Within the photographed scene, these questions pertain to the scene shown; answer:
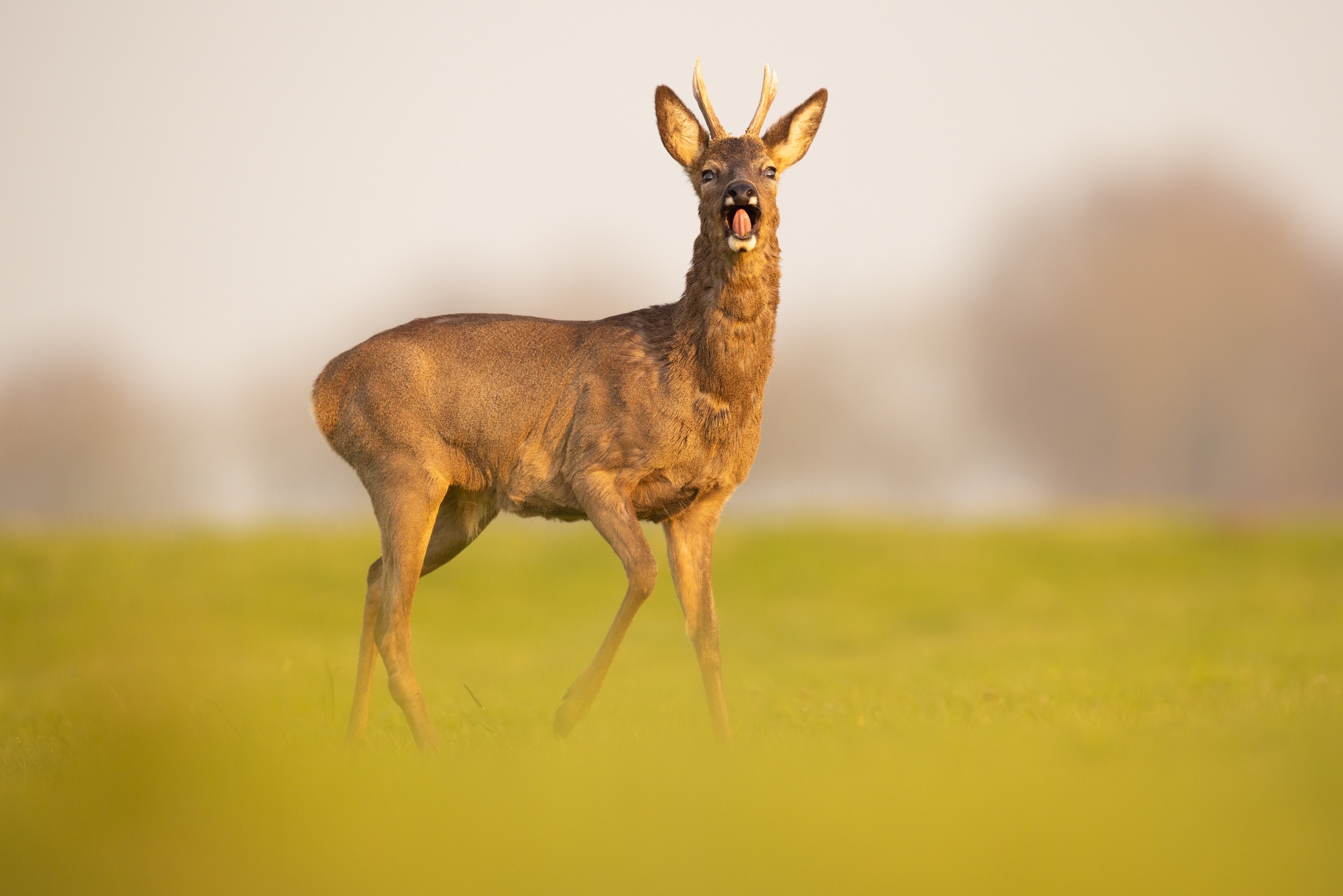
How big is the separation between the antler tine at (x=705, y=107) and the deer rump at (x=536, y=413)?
3.38 ft

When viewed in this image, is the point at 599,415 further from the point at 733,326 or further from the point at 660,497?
the point at 733,326

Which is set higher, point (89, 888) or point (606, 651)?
point (89, 888)

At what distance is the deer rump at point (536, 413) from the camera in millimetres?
7441

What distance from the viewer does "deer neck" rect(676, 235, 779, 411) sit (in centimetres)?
743

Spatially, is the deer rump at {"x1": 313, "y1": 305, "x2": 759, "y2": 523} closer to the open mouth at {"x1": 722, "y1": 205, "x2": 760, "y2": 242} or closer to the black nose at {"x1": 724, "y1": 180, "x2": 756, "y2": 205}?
the open mouth at {"x1": 722, "y1": 205, "x2": 760, "y2": 242}

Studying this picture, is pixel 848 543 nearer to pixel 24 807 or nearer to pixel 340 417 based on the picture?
pixel 340 417

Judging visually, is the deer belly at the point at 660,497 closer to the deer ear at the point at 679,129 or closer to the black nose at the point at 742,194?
the black nose at the point at 742,194

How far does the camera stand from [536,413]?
7.80m

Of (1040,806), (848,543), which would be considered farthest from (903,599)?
(1040,806)

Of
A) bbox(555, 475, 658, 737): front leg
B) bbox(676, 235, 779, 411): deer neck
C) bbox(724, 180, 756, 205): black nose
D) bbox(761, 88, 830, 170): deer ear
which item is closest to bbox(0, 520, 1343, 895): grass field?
bbox(555, 475, 658, 737): front leg

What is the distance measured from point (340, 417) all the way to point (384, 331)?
589 millimetres

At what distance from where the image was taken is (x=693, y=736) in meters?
6.40

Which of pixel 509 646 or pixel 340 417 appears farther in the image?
pixel 509 646

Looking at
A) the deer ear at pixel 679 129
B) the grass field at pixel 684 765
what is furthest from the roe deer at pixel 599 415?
the grass field at pixel 684 765
